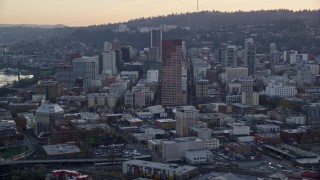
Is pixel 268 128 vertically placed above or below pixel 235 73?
below

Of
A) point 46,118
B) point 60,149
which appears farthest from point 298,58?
point 60,149

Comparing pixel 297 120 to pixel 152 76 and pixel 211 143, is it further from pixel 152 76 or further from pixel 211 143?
pixel 152 76

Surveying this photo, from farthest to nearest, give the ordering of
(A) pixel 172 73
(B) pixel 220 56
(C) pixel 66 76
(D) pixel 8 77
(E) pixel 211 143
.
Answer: (B) pixel 220 56 < (D) pixel 8 77 < (C) pixel 66 76 < (A) pixel 172 73 < (E) pixel 211 143

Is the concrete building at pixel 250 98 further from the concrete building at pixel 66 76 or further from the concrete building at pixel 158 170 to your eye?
the concrete building at pixel 158 170

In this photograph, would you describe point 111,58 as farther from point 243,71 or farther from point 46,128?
point 46,128

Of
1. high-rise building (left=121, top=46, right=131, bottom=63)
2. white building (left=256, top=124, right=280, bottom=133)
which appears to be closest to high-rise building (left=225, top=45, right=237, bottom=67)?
high-rise building (left=121, top=46, right=131, bottom=63)
